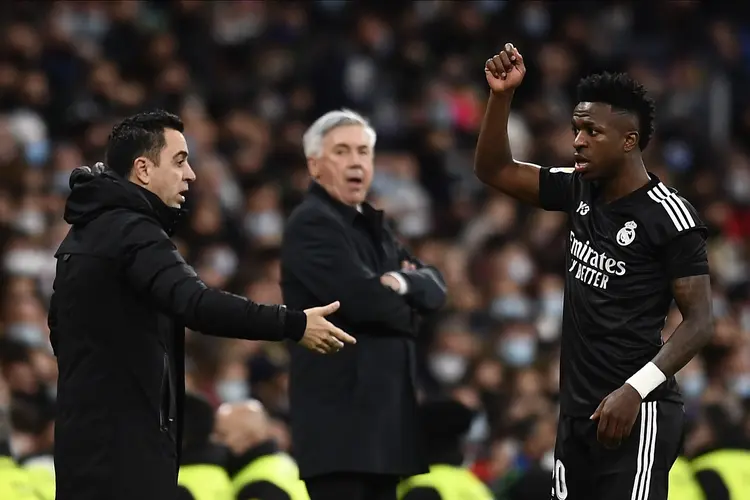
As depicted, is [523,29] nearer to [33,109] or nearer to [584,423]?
[33,109]

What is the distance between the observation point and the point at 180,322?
15.7ft

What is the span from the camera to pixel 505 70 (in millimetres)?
5273

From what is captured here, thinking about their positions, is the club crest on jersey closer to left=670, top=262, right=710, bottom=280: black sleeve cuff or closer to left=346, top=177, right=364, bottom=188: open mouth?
left=670, top=262, right=710, bottom=280: black sleeve cuff

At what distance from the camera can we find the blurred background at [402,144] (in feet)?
32.0

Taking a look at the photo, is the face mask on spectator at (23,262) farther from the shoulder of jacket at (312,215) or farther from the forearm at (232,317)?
the forearm at (232,317)

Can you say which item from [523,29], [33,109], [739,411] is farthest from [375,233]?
[523,29]

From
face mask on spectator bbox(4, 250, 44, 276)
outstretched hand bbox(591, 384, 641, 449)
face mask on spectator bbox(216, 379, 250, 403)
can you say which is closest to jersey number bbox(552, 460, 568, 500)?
outstretched hand bbox(591, 384, 641, 449)

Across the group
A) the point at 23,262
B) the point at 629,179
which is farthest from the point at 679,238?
the point at 23,262

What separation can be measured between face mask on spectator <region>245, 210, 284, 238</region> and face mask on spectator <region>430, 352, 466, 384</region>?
1.61 metres

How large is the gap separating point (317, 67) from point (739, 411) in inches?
226

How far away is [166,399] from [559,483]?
51.2 inches

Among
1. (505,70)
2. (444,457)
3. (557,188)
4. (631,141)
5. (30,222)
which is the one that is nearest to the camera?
(631,141)

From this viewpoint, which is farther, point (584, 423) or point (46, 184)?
point (46, 184)

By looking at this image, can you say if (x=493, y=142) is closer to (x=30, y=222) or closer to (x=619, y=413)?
(x=619, y=413)
